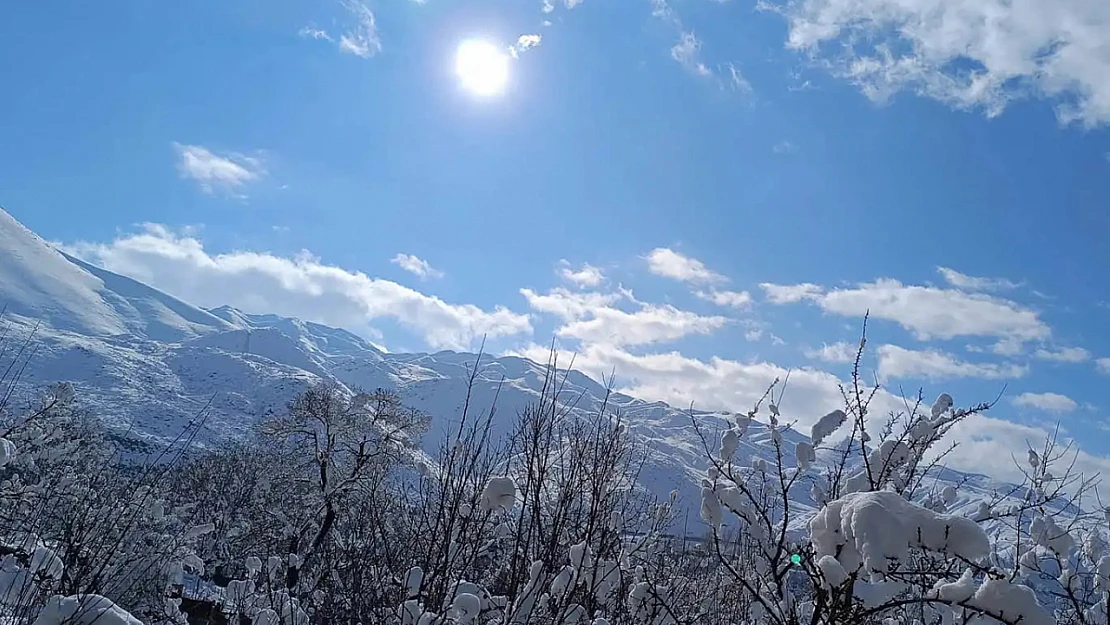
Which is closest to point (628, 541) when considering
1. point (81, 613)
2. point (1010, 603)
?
point (81, 613)

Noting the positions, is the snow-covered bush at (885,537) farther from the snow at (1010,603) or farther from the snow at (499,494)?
the snow at (499,494)

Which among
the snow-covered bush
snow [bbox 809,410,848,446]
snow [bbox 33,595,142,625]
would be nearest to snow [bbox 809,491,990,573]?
the snow-covered bush

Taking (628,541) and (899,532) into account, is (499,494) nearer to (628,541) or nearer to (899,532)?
(899,532)

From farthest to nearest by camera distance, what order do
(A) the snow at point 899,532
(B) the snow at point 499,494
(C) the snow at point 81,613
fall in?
(B) the snow at point 499,494 < (C) the snow at point 81,613 < (A) the snow at point 899,532

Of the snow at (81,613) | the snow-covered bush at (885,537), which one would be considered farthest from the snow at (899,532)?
the snow at (81,613)

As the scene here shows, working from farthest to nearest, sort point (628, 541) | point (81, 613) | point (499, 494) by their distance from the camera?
point (628, 541) → point (499, 494) → point (81, 613)

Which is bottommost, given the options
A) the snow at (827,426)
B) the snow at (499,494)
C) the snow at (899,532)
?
the snow at (499,494)

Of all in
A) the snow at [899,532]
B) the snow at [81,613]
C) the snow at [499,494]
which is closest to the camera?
the snow at [899,532]

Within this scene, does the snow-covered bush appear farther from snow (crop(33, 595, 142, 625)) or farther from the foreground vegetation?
snow (crop(33, 595, 142, 625))

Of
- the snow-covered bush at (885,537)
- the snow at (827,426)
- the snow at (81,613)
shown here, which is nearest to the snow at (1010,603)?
the snow-covered bush at (885,537)

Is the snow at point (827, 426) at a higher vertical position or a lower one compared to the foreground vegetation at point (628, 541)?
higher

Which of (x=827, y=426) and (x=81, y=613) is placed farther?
(x=827, y=426)

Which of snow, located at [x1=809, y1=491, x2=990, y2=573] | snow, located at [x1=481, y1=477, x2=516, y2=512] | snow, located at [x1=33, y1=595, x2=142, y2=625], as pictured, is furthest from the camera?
snow, located at [x1=481, y1=477, x2=516, y2=512]

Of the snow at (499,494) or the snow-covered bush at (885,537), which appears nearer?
the snow-covered bush at (885,537)
